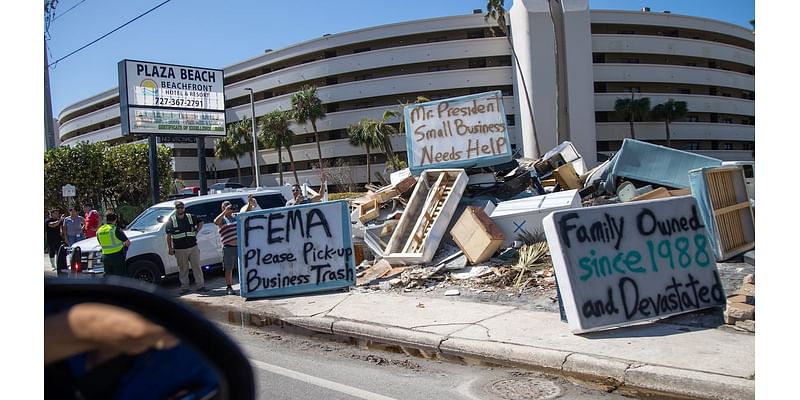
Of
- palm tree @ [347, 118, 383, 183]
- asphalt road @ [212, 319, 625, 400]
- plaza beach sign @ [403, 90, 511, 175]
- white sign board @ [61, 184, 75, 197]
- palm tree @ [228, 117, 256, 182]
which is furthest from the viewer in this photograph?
palm tree @ [228, 117, 256, 182]

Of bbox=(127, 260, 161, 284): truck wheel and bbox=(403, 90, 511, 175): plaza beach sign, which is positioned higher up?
bbox=(403, 90, 511, 175): plaza beach sign

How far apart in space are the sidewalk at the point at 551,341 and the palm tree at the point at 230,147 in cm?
5257

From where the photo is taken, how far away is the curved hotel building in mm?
46625

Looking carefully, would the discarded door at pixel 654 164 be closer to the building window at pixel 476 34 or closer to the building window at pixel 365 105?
the building window at pixel 476 34

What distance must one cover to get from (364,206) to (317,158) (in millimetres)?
44996

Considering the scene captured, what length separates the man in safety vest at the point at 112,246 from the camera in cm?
922

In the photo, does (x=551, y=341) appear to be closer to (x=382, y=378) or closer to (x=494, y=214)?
(x=382, y=378)

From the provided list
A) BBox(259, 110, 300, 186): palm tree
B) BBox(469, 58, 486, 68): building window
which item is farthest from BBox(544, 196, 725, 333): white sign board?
BBox(259, 110, 300, 186): palm tree

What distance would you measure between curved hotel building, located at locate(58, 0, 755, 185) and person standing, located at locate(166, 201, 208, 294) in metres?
31.6

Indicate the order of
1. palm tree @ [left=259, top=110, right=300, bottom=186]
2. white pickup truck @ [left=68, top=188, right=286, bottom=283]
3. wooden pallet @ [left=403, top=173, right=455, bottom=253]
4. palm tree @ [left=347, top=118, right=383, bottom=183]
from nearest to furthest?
1. white pickup truck @ [left=68, top=188, right=286, bottom=283]
2. wooden pallet @ [left=403, top=173, right=455, bottom=253]
3. palm tree @ [left=347, top=118, right=383, bottom=183]
4. palm tree @ [left=259, top=110, right=300, bottom=186]

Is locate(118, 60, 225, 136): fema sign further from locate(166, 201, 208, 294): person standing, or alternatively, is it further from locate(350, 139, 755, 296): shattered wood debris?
locate(166, 201, 208, 294): person standing

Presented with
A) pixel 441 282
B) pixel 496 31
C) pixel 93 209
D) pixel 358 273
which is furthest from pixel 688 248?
pixel 496 31

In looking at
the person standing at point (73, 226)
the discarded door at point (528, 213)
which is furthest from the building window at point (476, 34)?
the person standing at point (73, 226)

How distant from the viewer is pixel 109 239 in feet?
30.3
